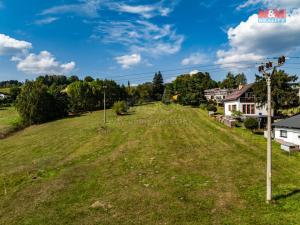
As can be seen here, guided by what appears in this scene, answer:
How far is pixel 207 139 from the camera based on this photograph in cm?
2992

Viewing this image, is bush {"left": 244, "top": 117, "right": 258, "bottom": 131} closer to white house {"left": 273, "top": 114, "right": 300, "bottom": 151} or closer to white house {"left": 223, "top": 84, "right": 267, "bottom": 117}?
white house {"left": 273, "top": 114, "right": 300, "bottom": 151}

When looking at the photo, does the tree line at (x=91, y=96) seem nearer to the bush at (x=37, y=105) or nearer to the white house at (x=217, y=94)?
the bush at (x=37, y=105)

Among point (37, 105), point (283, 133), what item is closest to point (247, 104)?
point (283, 133)

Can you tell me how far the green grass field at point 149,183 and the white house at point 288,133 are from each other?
1710 mm

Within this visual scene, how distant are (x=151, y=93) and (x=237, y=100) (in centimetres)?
6573

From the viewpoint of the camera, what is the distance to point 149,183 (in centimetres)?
1627

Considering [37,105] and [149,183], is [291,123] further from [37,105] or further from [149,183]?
[37,105]

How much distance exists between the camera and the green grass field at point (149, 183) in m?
12.0

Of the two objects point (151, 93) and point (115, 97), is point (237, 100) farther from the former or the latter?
point (151, 93)

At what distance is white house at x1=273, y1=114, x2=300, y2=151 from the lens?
25117 millimetres

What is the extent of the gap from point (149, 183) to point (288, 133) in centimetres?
1923

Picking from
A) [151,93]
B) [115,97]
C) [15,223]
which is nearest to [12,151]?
[15,223]

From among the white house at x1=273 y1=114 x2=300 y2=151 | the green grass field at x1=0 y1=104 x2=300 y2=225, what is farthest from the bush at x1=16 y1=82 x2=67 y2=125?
the white house at x1=273 y1=114 x2=300 y2=151

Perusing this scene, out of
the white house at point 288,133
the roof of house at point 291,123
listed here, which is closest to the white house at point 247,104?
the white house at point 288,133
